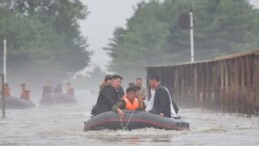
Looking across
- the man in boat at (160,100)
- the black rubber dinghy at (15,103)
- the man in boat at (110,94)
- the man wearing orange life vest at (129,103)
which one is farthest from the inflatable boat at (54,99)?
the man wearing orange life vest at (129,103)

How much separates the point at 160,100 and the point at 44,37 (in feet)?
294

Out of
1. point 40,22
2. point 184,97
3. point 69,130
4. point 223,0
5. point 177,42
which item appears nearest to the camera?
point 69,130

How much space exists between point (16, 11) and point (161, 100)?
3569 inches

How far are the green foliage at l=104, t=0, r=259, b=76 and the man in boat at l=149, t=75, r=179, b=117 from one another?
2610 inches

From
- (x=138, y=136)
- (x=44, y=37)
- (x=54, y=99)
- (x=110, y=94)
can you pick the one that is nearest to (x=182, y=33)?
(x=44, y=37)

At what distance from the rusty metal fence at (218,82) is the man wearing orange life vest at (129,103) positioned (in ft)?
33.3

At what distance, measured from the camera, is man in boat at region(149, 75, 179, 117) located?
26.5 meters

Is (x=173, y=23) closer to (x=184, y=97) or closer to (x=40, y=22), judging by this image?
(x=40, y=22)

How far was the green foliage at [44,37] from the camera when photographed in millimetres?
103312

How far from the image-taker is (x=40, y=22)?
11831 centimetres

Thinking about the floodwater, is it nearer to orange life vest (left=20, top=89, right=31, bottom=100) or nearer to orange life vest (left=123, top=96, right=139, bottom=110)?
orange life vest (left=123, top=96, right=139, bottom=110)

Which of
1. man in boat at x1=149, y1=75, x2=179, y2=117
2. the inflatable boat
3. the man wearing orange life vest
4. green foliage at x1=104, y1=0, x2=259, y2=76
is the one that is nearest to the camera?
the man wearing orange life vest

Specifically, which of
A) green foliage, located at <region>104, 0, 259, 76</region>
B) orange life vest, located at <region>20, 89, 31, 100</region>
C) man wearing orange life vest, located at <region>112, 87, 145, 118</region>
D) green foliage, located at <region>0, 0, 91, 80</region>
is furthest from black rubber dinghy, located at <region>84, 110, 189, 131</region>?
green foliage, located at <region>0, 0, 91, 80</region>

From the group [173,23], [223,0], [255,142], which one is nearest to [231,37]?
[223,0]
